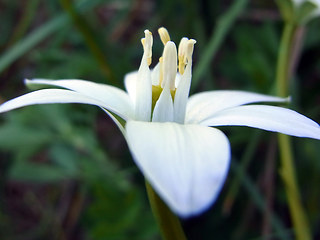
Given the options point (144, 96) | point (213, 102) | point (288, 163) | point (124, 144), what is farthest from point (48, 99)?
point (124, 144)

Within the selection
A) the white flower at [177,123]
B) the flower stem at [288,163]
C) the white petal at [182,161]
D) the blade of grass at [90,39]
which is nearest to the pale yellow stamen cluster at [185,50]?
the white flower at [177,123]

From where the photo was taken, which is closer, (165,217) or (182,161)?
(182,161)

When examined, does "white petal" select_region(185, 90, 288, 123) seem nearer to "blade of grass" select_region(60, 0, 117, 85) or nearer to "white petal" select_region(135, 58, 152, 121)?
"white petal" select_region(135, 58, 152, 121)

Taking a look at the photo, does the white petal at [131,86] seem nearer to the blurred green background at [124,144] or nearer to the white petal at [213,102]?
the white petal at [213,102]

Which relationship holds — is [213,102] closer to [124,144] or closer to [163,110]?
[163,110]

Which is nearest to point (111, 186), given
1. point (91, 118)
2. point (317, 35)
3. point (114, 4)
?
point (91, 118)

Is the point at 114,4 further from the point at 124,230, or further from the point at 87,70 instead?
the point at 124,230
